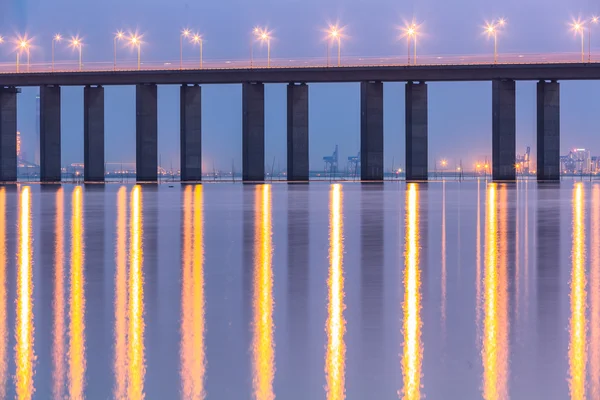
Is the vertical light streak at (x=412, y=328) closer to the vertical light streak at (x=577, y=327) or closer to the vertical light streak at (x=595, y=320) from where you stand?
the vertical light streak at (x=577, y=327)

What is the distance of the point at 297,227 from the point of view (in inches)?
806

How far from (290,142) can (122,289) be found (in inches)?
3116

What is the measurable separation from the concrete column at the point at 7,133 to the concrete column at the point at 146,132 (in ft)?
45.0

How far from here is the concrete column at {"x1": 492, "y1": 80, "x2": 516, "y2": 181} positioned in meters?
85.1

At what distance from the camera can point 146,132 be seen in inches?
3580

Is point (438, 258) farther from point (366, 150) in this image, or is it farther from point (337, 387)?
point (366, 150)

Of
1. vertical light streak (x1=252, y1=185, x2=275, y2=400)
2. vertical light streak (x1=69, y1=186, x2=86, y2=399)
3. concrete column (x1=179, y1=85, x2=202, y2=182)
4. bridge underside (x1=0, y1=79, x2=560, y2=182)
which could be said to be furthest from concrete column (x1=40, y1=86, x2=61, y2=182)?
vertical light streak (x1=252, y1=185, x2=275, y2=400)

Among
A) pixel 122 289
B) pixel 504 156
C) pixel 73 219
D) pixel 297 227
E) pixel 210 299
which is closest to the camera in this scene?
pixel 210 299

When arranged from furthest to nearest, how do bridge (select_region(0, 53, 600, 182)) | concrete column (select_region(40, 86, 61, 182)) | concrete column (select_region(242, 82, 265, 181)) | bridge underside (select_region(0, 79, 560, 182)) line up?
concrete column (select_region(40, 86, 61, 182)) < concrete column (select_region(242, 82, 265, 181)) < bridge underside (select_region(0, 79, 560, 182)) < bridge (select_region(0, 53, 600, 182))

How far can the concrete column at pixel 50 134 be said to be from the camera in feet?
304

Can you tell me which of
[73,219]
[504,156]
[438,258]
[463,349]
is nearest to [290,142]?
[504,156]

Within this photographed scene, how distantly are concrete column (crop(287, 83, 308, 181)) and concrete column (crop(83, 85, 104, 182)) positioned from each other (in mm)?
19906

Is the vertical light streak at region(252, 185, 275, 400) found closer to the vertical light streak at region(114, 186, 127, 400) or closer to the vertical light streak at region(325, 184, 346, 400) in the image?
the vertical light streak at region(325, 184, 346, 400)

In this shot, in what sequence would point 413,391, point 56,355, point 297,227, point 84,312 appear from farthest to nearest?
point 297,227, point 84,312, point 56,355, point 413,391
